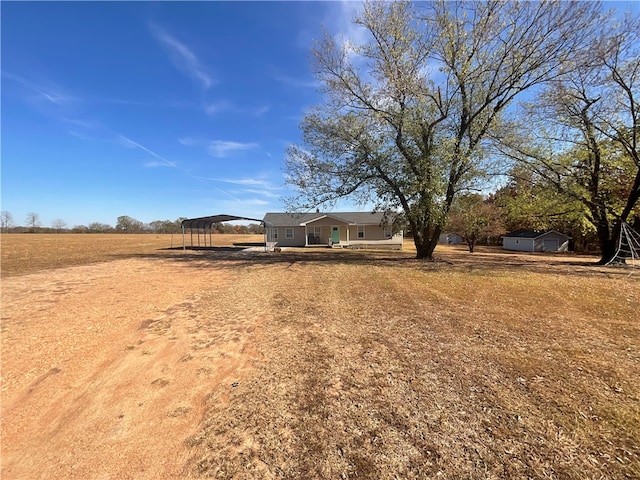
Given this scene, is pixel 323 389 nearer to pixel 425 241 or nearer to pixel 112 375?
pixel 112 375

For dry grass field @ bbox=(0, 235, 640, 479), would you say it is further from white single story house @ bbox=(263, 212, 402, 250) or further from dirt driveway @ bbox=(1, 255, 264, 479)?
white single story house @ bbox=(263, 212, 402, 250)

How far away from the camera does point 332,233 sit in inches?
1164

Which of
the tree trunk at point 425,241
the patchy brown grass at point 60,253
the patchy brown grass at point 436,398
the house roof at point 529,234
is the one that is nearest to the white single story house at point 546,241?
the house roof at point 529,234

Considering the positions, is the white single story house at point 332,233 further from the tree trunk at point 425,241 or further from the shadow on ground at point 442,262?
the tree trunk at point 425,241

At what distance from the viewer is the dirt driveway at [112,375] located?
2527 mm

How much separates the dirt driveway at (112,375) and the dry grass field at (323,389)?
0.07 ft

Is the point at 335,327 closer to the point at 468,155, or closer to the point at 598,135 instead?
the point at 468,155

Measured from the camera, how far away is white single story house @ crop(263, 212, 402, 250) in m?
29.2

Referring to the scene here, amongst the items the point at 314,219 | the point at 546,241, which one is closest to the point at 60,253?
the point at 314,219

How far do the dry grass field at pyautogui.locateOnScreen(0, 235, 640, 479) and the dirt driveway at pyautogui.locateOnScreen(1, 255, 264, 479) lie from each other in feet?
0.07

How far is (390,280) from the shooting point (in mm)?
A: 9828

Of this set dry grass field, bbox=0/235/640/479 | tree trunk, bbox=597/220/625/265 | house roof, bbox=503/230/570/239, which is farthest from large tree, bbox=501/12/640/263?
house roof, bbox=503/230/570/239

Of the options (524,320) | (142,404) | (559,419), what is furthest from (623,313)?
(142,404)

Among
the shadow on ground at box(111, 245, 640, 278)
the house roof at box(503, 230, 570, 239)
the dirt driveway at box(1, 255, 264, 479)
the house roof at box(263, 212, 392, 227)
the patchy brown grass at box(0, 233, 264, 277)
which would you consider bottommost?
the dirt driveway at box(1, 255, 264, 479)
